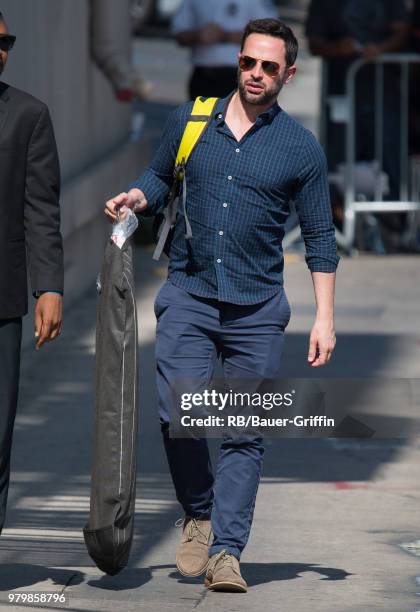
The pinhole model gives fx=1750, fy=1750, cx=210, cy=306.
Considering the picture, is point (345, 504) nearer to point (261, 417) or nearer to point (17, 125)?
point (261, 417)

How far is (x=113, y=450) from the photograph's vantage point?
5730 millimetres

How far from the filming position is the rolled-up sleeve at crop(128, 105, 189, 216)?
20.0 feet

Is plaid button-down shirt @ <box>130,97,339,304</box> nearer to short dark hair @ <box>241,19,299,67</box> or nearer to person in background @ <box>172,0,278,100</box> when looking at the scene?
short dark hair @ <box>241,19,299,67</box>

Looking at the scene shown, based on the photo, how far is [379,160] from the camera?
14609mm

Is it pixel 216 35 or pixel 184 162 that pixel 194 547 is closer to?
pixel 184 162

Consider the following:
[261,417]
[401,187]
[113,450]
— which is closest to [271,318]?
[261,417]

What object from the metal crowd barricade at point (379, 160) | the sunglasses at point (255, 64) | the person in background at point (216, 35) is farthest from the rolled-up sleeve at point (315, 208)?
the metal crowd barricade at point (379, 160)

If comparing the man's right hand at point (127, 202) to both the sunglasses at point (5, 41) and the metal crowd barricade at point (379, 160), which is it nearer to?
the sunglasses at point (5, 41)

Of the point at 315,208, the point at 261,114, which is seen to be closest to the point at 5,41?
the point at 261,114

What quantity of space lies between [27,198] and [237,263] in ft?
2.52

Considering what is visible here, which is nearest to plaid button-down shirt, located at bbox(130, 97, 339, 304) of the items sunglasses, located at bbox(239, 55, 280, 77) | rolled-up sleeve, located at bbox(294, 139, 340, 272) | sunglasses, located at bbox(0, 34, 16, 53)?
rolled-up sleeve, located at bbox(294, 139, 340, 272)

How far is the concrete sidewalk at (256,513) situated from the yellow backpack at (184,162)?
3.89ft

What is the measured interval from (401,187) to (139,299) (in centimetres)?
334

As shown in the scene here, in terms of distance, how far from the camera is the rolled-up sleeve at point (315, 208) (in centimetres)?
600
